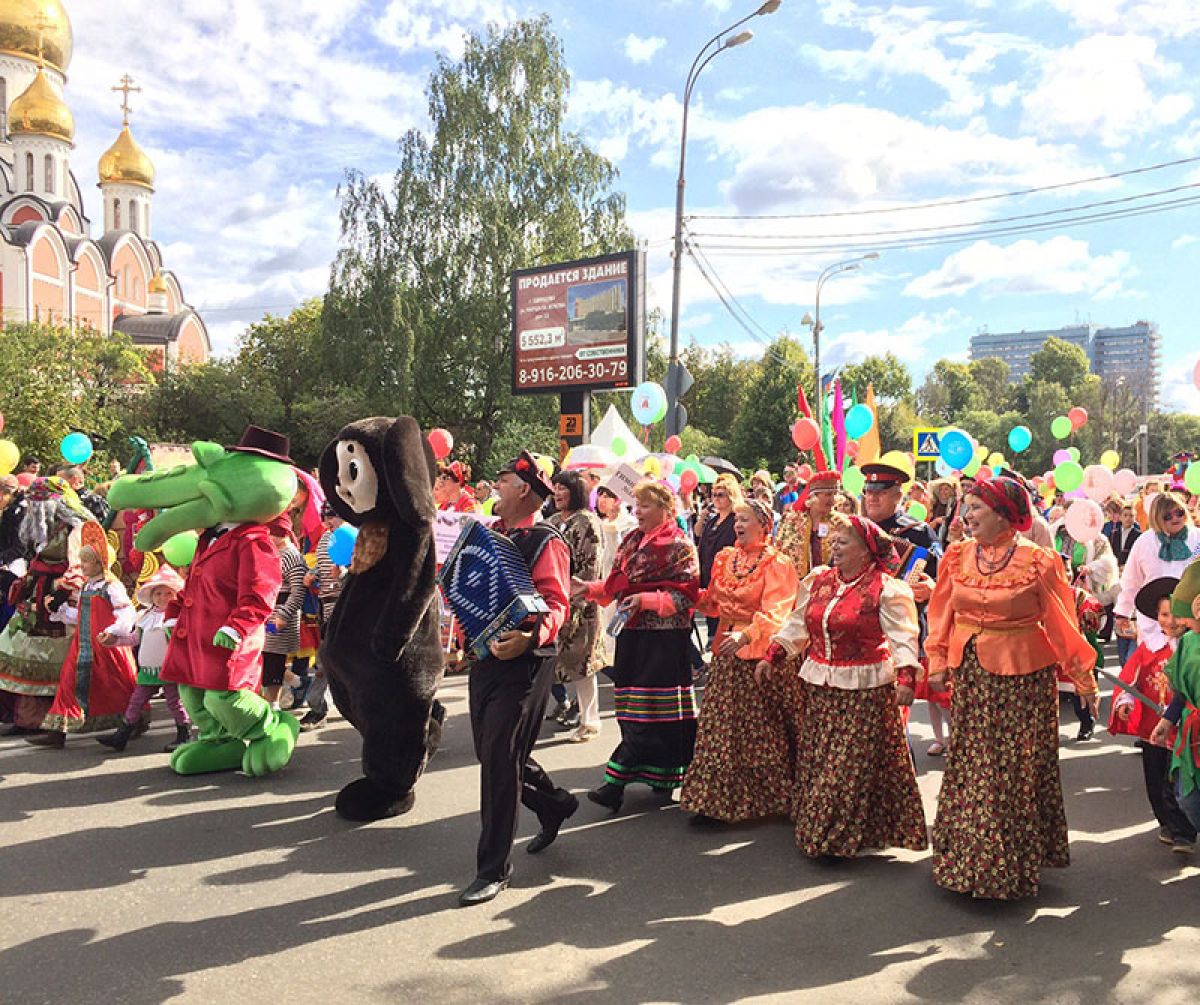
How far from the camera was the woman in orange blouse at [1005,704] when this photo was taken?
435 cm

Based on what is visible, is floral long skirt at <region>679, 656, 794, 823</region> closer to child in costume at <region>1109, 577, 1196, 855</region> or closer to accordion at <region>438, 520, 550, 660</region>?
accordion at <region>438, 520, 550, 660</region>

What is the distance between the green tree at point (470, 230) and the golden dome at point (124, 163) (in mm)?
33934

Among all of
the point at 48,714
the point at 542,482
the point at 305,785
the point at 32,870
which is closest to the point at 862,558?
the point at 542,482

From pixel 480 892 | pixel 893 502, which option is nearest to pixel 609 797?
pixel 480 892

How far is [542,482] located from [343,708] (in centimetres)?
185

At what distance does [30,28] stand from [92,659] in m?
52.0

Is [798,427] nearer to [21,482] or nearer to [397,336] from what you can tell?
[21,482]

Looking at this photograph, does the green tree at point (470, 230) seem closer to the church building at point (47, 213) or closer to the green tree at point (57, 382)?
the green tree at point (57, 382)

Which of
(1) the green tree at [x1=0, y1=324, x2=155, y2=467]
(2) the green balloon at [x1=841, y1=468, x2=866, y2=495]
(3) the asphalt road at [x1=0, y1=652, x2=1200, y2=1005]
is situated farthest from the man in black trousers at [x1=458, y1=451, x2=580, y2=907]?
(1) the green tree at [x1=0, y1=324, x2=155, y2=467]

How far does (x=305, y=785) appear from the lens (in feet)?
20.2

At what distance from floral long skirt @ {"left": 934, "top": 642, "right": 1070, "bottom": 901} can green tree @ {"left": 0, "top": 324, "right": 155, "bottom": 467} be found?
19445 mm

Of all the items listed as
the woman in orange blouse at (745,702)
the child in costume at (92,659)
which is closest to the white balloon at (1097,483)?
the woman in orange blouse at (745,702)

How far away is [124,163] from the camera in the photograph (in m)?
56.9

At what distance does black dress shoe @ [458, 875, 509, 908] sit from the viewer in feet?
14.3
